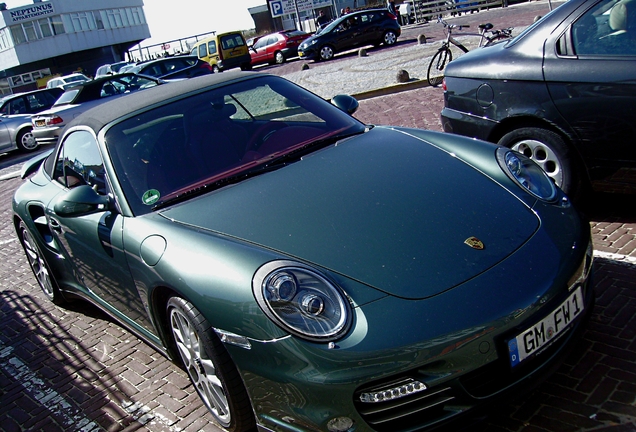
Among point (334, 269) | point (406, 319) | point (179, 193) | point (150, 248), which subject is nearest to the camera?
point (406, 319)

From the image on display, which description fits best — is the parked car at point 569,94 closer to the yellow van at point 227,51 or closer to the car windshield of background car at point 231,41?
the yellow van at point 227,51

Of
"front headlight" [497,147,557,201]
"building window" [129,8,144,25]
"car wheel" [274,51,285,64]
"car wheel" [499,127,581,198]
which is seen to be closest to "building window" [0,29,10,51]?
"building window" [129,8,144,25]

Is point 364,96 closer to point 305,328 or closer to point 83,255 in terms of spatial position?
point 83,255

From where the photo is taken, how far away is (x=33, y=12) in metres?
65.3

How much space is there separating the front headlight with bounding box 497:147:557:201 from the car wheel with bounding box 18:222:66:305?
3428mm

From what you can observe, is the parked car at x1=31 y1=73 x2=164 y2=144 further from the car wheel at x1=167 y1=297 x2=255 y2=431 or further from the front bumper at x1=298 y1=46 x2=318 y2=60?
the car wheel at x1=167 y1=297 x2=255 y2=431

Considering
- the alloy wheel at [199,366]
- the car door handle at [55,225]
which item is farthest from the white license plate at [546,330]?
the car door handle at [55,225]

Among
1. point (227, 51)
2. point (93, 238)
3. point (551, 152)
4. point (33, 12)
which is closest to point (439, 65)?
point (551, 152)

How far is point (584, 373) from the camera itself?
2.83 metres

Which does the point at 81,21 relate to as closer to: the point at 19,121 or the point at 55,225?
the point at 19,121

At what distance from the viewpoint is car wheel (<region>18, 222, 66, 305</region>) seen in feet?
15.7

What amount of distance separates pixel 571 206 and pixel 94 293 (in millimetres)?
2917

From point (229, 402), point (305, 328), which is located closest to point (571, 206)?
point (305, 328)

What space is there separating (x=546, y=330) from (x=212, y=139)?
2.08 metres
